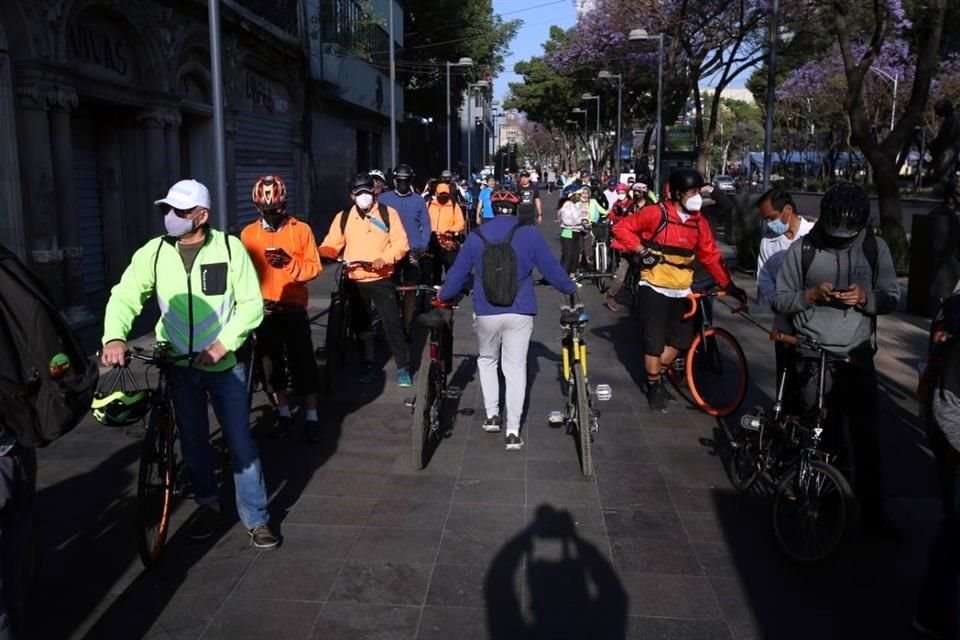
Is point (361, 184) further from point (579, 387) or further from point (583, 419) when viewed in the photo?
point (583, 419)

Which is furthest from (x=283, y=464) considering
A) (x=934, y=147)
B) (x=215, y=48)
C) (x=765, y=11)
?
(x=765, y=11)

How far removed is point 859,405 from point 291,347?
3.59 metres

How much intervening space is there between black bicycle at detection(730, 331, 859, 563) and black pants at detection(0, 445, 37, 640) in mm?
3222

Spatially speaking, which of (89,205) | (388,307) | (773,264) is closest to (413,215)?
(388,307)

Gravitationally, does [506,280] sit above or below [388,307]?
above

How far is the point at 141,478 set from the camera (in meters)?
4.20

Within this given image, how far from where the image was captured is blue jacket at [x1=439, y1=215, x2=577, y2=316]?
5867mm

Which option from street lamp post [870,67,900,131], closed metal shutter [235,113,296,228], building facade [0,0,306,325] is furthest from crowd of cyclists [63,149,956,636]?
street lamp post [870,67,900,131]

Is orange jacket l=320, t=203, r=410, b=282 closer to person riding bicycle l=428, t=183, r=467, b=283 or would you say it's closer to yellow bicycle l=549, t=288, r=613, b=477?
yellow bicycle l=549, t=288, r=613, b=477

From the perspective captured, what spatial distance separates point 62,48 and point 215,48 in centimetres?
293

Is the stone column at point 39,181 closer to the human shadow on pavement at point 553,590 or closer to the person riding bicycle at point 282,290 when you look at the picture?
the person riding bicycle at point 282,290

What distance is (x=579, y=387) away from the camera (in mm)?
5812

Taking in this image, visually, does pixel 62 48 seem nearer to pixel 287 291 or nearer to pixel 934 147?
pixel 287 291

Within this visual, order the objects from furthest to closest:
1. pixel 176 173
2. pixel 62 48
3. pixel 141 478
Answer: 1. pixel 176 173
2. pixel 62 48
3. pixel 141 478
